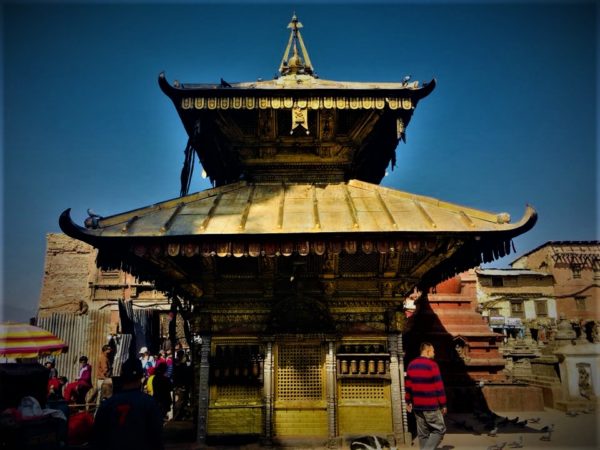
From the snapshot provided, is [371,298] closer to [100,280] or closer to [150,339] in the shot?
[150,339]

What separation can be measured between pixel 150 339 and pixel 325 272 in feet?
47.6

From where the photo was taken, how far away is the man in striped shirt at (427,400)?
263 inches

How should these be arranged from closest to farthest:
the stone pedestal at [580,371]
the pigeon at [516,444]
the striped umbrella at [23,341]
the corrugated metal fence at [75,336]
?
the pigeon at [516,444] → the striped umbrella at [23,341] → the stone pedestal at [580,371] → the corrugated metal fence at [75,336]

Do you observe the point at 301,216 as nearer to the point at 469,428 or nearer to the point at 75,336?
the point at 469,428

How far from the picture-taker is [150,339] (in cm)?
2000

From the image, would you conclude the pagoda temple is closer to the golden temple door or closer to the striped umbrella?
the golden temple door

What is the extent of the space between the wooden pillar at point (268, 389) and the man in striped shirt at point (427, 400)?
2723 millimetres

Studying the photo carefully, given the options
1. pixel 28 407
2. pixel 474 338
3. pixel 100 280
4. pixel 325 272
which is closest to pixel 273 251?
pixel 325 272

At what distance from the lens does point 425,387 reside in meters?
6.75

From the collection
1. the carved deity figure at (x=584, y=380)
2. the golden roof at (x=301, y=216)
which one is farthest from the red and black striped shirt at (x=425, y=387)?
the carved deity figure at (x=584, y=380)

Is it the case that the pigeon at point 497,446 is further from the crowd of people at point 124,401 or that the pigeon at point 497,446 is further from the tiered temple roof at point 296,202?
the crowd of people at point 124,401

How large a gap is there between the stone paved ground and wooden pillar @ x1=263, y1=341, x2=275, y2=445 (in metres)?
0.29

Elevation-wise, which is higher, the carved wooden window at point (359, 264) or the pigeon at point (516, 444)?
the carved wooden window at point (359, 264)

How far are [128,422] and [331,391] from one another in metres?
4.61
